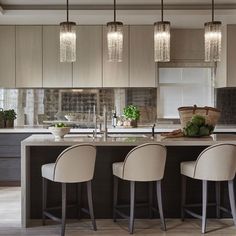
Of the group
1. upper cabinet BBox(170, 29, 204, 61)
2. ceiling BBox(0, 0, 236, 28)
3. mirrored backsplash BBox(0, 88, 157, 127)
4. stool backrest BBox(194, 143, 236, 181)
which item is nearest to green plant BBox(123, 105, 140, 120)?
mirrored backsplash BBox(0, 88, 157, 127)

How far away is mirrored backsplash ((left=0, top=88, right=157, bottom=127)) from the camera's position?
708cm

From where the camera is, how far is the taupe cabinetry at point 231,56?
6.57 metres

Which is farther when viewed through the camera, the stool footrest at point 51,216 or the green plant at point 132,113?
the green plant at point 132,113

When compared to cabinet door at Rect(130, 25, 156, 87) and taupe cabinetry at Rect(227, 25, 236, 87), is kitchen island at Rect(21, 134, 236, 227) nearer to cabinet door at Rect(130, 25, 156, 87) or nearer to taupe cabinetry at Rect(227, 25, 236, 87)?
taupe cabinetry at Rect(227, 25, 236, 87)

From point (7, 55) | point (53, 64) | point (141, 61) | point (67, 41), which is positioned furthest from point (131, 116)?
point (67, 41)

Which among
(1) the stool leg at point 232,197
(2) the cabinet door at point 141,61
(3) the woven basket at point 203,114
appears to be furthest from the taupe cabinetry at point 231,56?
(1) the stool leg at point 232,197

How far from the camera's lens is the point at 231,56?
658 centimetres

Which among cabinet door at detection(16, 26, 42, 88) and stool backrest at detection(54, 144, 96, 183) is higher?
cabinet door at detection(16, 26, 42, 88)

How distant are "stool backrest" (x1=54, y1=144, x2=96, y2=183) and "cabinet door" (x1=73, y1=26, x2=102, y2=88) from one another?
2.89 meters

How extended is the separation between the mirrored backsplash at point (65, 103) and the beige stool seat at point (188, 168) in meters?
2.80

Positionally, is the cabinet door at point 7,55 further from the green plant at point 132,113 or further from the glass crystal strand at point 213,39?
the glass crystal strand at point 213,39

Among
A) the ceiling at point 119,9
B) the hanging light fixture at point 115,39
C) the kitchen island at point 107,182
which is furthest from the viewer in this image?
the ceiling at point 119,9

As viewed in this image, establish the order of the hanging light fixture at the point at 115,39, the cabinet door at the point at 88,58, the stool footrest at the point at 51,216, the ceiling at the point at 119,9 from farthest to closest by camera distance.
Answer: the cabinet door at the point at 88,58
the ceiling at the point at 119,9
the hanging light fixture at the point at 115,39
the stool footrest at the point at 51,216

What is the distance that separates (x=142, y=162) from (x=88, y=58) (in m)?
3.12
